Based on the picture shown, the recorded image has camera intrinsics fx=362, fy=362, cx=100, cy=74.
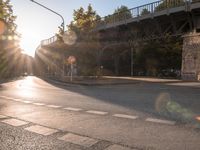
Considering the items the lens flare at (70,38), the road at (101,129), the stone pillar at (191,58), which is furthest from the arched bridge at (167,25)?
the road at (101,129)

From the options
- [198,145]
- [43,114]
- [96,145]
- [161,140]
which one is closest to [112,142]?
[96,145]

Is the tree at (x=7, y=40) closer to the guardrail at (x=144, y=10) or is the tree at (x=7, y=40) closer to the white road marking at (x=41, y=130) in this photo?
the guardrail at (x=144, y=10)

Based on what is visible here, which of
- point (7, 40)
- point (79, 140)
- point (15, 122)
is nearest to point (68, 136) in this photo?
point (79, 140)

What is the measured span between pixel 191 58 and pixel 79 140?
117 feet

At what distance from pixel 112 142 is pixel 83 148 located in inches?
24.9

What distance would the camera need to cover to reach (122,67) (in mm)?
81500

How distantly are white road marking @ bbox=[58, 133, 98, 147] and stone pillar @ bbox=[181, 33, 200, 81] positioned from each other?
32776mm

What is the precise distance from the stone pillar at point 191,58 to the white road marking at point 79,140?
108 ft

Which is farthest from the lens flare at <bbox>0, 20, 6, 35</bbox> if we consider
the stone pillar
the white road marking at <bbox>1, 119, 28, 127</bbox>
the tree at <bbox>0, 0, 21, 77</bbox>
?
the white road marking at <bbox>1, 119, 28, 127</bbox>

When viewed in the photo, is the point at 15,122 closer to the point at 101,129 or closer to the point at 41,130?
the point at 41,130

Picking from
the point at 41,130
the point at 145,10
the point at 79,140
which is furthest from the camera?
the point at 145,10

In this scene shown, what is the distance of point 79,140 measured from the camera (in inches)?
270

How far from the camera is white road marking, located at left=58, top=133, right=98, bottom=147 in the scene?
21.7 feet

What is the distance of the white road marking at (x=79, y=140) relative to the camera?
21.7 feet
